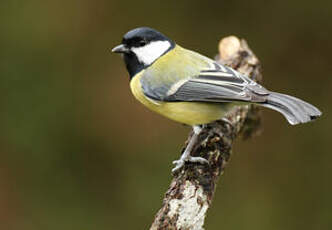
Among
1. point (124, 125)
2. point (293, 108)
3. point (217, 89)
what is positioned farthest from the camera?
point (124, 125)

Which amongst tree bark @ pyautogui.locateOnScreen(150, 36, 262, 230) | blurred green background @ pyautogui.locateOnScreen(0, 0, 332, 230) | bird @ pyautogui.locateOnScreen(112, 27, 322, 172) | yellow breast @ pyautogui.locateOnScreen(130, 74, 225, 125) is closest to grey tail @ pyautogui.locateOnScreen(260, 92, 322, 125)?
bird @ pyautogui.locateOnScreen(112, 27, 322, 172)

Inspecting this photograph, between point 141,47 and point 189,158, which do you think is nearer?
point 189,158

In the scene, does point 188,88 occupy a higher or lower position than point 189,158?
higher

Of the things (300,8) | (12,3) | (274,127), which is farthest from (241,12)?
(12,3)

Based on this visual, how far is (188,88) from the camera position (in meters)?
2.15

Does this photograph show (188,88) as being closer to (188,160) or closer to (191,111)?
(191,111)

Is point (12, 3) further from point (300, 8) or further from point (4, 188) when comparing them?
point (300, 8)

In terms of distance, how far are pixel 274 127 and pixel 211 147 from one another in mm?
1161

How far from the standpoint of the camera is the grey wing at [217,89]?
2053mm

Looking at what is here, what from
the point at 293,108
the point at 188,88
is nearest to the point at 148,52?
the point at 188,88

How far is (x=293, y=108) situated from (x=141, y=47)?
71cm

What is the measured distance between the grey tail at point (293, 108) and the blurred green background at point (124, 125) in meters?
1.20

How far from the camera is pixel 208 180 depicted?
203cm

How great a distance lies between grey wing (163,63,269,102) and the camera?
6.73 ft
